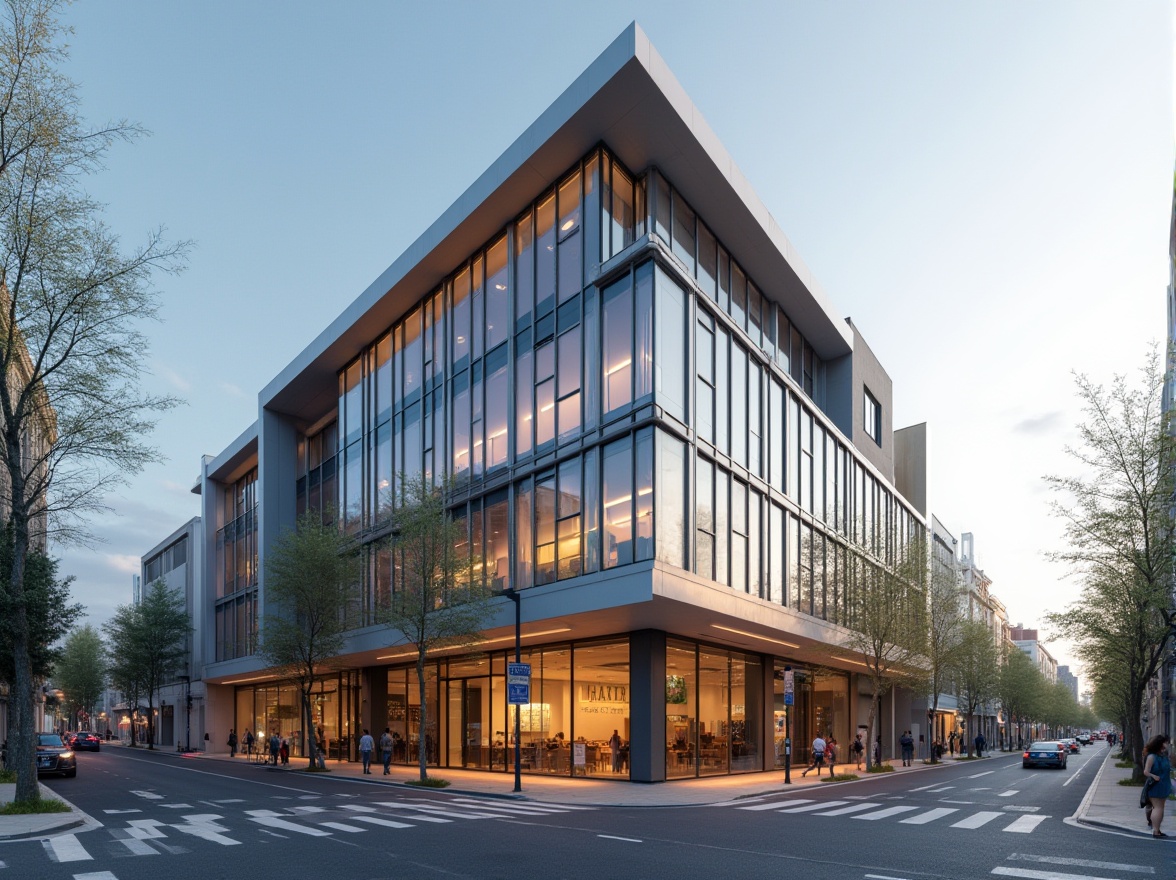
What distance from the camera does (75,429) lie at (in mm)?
22422

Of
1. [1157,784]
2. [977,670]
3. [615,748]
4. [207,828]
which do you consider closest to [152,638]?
[615,748]

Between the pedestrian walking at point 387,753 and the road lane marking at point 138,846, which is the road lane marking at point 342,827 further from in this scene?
the pedestrian walking at point 387,753

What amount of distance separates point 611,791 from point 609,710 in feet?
16.9

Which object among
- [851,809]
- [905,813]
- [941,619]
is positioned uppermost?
[941,619]

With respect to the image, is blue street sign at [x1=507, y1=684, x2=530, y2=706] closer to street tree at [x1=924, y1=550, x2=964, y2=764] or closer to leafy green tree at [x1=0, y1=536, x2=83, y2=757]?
leafy green tree at [x1=0, y1=536, x2=83, y2=757]

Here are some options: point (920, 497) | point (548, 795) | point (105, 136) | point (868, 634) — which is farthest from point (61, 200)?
point (920, 497)

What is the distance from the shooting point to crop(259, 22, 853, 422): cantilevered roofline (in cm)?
2716

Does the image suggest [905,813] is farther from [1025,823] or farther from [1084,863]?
[1084,863]

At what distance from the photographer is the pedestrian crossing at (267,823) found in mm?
15039

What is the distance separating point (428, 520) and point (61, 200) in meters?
14.8

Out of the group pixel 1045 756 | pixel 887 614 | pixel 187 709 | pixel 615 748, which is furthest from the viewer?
pixel 187 709

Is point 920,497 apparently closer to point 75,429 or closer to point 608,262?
point 608,262

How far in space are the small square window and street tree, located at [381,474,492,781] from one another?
87.9 ft

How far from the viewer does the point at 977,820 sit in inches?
768
